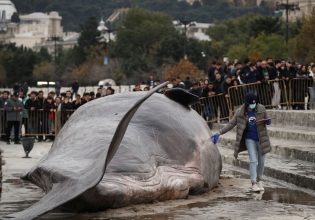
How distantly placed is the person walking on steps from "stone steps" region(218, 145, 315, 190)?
72 cm

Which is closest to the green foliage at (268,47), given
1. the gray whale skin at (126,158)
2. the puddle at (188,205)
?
the puddle at (188,205)

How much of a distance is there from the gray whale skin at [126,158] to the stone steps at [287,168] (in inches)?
65.2

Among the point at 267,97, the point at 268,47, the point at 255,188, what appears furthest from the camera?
the point at 268,47

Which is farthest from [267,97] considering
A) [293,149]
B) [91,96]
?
[293,149]

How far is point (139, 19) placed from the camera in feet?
441

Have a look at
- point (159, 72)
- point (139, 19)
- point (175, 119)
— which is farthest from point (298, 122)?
point (139, 19)

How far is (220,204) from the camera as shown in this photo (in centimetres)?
1199

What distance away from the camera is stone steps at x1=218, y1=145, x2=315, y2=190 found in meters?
14.2

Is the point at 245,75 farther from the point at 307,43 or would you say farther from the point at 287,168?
the point at 307,43

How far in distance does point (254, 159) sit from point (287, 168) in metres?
1.90

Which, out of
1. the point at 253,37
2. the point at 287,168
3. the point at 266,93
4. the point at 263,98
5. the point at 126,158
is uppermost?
the point at 253,37

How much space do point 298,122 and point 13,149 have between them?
7074 mm

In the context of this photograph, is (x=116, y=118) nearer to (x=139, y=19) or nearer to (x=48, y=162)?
(x=48, y=162)

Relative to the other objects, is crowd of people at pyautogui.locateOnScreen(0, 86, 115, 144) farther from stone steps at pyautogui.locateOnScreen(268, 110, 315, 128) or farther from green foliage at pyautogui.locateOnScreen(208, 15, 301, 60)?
green foliage at pyautogui.locateOnScreen(208, 15, 301, 60)
